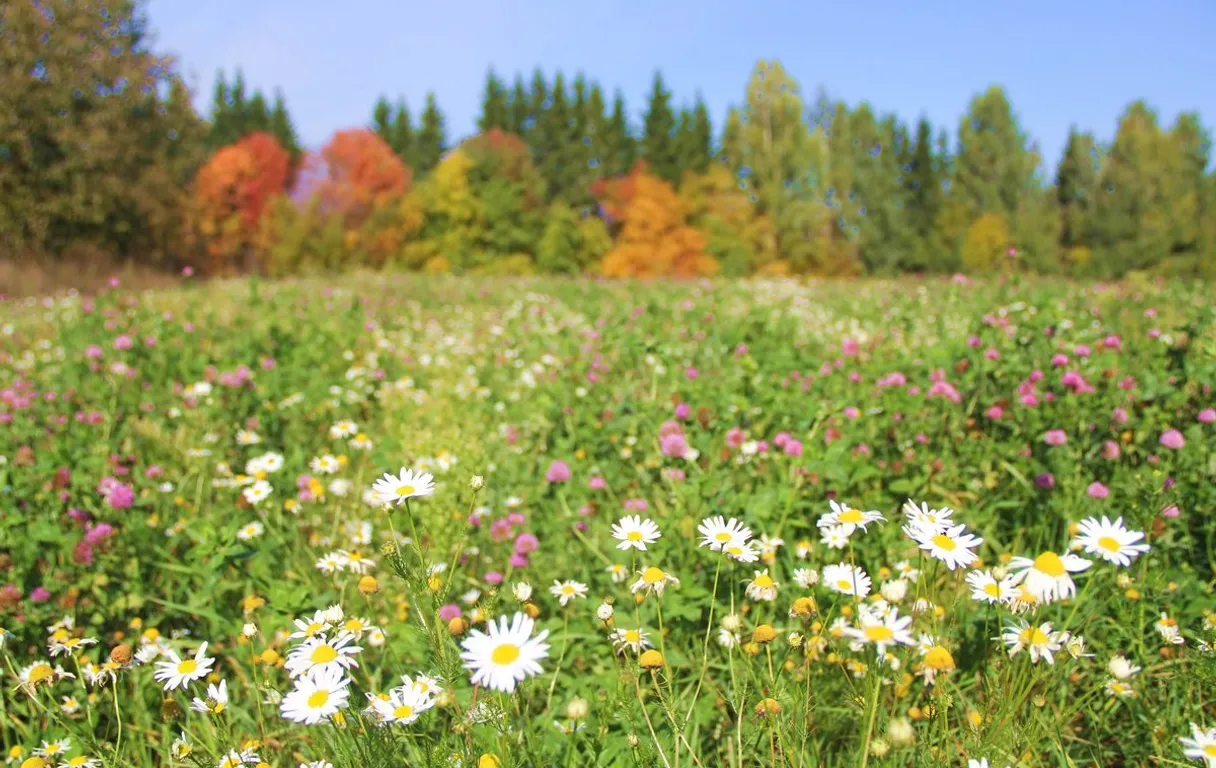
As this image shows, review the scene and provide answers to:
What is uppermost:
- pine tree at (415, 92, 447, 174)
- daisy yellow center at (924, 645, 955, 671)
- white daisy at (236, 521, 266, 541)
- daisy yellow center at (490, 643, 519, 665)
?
pine tree at (415, 92, 447, 174)

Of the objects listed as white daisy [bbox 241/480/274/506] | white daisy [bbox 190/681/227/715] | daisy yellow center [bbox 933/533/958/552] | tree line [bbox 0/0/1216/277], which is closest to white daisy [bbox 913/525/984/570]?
daisy yellow center [bbox 933/533/958/552]

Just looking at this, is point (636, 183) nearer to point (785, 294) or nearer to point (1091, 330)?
point (785, 294)

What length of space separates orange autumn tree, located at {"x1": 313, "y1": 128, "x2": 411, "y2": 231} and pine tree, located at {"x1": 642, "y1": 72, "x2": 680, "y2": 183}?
10.6 m

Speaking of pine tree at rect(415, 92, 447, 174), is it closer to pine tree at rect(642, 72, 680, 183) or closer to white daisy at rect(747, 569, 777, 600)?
pine tree at rect(642, 72, 680, 183)

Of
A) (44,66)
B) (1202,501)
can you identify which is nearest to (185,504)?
(1202,501)

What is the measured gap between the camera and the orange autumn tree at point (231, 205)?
26953 millimetres

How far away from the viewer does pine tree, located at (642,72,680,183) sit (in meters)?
30.9

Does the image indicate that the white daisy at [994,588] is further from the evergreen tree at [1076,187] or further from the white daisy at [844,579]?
the evergreen tree at [1076,187]

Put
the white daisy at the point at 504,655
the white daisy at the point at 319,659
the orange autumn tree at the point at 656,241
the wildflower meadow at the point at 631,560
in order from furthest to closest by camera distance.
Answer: the orange autumn tree at the point at 656,241
the wildflower meadow at the point at 631,560
the white daisy at the point at 319,659
the white daisy at the point at 504,655

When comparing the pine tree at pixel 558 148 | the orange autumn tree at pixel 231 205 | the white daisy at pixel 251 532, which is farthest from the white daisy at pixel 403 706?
the pine tree at pixel 558 148

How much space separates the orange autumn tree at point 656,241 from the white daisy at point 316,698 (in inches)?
935

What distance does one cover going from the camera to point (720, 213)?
81.0ft

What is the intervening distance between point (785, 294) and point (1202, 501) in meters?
7.71

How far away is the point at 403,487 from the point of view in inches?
45.3
